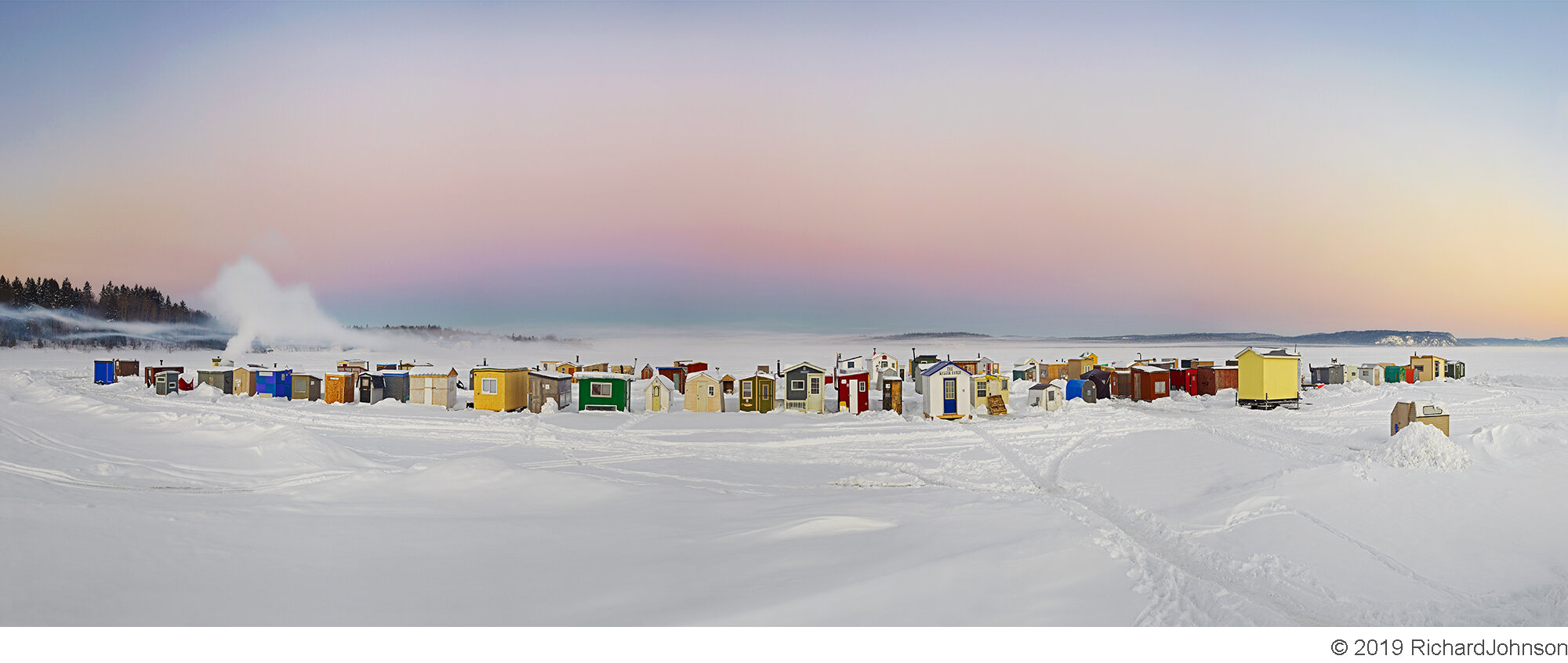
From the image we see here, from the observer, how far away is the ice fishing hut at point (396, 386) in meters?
29.9

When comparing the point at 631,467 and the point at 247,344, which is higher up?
the point at 247,344

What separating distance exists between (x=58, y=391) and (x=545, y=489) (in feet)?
109

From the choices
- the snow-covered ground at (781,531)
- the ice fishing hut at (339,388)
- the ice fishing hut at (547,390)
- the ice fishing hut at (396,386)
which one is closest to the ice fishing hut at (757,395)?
the ice fishing hut at (547,390)

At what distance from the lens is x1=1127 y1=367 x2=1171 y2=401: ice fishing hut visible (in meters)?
33.2

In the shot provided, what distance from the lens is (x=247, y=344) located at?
1853 inches

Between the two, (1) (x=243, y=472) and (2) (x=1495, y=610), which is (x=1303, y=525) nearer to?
(2) (x=1495, y=610)

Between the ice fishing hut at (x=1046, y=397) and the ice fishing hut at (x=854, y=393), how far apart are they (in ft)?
22.4

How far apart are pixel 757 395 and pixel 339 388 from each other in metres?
18.6

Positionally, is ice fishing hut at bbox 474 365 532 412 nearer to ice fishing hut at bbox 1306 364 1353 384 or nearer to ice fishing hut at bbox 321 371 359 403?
ice fishing hut at bbox 321 371 359 403

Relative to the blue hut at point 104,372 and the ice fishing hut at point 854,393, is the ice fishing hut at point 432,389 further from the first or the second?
the blue hut at point 104,372

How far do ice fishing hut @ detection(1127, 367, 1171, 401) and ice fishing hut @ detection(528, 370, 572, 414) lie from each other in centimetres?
2604

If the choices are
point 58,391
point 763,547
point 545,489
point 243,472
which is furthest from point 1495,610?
point 58,391

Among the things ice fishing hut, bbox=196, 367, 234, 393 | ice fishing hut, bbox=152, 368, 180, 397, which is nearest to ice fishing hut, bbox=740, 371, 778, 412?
ice fishing hut, bbox=196, 367, 234, 393

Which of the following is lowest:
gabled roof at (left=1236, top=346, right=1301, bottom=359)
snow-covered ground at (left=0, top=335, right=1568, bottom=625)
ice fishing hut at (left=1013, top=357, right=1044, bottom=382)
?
snow-covered ground at (left=0, top=335, right=1568, bottom=625)
